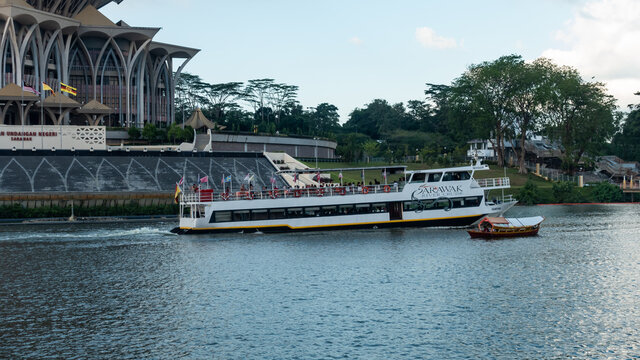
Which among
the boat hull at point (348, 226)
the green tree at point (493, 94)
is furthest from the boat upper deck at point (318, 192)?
the green tree at point (493, 94)

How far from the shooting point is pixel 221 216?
66.0 m

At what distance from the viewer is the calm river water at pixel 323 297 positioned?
29.1 meters

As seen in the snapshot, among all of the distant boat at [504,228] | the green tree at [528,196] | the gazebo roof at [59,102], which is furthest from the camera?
the gazebo roof at [59,102]

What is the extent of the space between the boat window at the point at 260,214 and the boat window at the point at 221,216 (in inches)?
94.7

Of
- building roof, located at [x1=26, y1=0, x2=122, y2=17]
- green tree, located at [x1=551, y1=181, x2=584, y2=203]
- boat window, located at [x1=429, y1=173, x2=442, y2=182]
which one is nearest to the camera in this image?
boat window, located at [x1=429, y1=173, x2=442, y2=182]

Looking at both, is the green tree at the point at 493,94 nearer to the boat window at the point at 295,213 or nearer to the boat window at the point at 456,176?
the boat window at the point at 456,176

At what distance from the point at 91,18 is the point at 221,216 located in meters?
92.7

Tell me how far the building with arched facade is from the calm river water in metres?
66.3

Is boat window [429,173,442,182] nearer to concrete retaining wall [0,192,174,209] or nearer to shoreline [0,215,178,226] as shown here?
shoreline [0,215,178,226]

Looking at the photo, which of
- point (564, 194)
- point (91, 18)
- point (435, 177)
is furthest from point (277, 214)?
point (91, 18)

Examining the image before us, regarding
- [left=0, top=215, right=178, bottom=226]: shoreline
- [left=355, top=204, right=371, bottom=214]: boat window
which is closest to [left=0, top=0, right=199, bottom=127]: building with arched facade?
[left=0, top=215, right=178, bottom=226]: shoreline

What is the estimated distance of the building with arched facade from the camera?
12000 cm

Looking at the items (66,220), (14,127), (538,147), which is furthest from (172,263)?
(538,147)

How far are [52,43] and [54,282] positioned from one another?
98.1 metres
